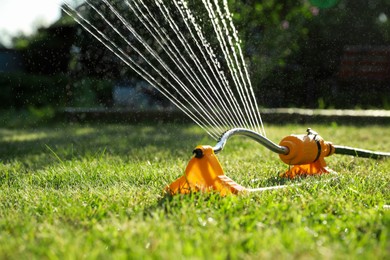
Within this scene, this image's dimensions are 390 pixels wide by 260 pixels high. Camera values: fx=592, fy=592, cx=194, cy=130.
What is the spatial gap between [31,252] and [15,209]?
0.66m

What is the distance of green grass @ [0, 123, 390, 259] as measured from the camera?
1.49 m

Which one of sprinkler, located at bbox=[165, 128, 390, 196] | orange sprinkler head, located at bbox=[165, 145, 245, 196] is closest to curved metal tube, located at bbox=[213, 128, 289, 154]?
sprinkler, located at bbox=[165, 128, 390, 196]

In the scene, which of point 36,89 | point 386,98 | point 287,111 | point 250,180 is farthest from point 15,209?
point 386,98

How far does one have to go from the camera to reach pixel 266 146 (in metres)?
2.71

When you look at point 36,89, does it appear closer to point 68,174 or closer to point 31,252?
point 68,174

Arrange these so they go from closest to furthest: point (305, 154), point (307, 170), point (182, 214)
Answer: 1. point (182, 214)
2. point (305, 154)
3. point (307, 170)

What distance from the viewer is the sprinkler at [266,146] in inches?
88.4

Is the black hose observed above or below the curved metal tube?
below

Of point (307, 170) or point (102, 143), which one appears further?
point (102, 143)

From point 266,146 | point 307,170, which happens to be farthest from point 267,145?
point 307,170

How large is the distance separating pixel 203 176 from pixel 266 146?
541 millimetres

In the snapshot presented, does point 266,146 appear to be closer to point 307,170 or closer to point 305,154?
Answer: point 305,154

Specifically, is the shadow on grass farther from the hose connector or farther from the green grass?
the hose connector

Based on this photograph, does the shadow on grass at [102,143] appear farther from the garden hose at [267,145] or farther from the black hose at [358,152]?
the black hose at [358,152]
